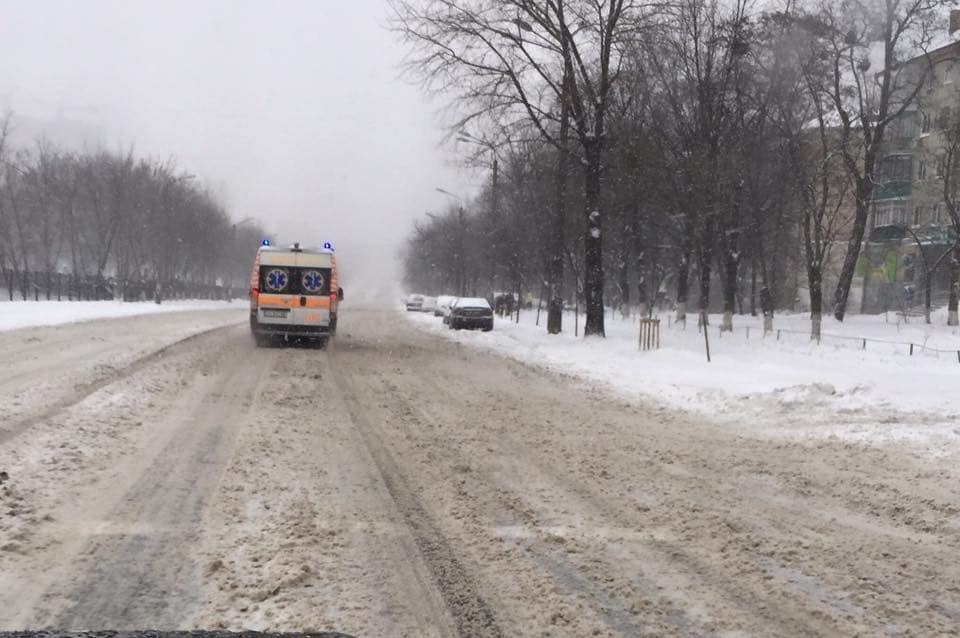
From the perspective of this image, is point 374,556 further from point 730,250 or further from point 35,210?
point 35,210

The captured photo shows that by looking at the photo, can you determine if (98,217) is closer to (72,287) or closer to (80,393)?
(72,287)

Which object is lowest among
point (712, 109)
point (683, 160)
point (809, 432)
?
point (809, 432)

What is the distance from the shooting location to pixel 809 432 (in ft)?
30.9

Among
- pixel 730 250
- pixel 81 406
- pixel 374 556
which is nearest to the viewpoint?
pixel 374 556

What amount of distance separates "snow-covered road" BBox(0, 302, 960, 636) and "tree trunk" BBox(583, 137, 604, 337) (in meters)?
14.0

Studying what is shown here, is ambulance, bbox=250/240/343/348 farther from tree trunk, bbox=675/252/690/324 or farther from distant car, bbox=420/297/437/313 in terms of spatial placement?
distant car, bbox=420/297/437/313

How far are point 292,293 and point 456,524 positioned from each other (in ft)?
50.3

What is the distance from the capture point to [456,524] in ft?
17.3

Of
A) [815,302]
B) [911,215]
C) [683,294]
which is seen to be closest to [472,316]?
[683,294]

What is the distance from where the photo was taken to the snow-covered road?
3828mm

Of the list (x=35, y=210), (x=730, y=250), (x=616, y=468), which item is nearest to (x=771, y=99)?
(x=730, y=250)

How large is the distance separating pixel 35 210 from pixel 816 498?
229 ft

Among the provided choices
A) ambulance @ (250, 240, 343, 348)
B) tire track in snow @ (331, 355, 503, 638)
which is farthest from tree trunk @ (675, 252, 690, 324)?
tire track in snow @ (331, 355, 503, 638)

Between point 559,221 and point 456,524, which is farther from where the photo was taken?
point 559,221
